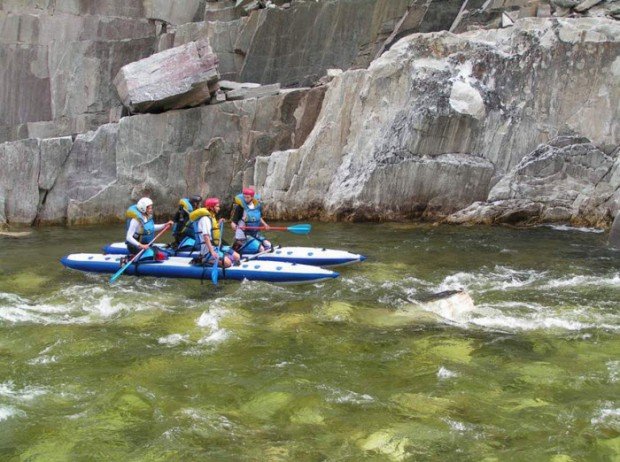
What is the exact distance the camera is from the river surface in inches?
217

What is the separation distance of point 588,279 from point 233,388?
6704 mm

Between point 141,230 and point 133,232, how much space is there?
0.47 ft

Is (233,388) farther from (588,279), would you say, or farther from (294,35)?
(294,35)

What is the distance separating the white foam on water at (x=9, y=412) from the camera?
5984 millimetres

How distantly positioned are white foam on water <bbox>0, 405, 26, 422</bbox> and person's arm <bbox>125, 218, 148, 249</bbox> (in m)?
5.42

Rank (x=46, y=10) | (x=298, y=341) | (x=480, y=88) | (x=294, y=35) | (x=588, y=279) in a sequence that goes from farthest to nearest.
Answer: (x=46, y=10) < (x=294, y=35) < (x=480, y=88) < (x=588, y=279) < (x=298, y=341)

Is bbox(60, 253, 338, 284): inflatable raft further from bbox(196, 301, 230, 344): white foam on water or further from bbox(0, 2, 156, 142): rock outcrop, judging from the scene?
bbox(0, 2, 156, 142): rock outcrop

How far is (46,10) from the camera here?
24.2 m

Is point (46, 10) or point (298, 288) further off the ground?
point (46, 10)

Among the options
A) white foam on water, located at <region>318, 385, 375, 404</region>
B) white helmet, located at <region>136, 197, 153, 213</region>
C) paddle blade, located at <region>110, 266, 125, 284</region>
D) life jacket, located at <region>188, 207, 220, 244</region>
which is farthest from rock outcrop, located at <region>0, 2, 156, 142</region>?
white foam on water, located at <region>318, 385, 375, 404</region>

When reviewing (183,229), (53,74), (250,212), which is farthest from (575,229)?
(53,74)

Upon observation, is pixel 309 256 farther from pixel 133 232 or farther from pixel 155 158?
pixel 155 158

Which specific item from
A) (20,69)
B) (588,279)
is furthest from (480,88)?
(20,69)

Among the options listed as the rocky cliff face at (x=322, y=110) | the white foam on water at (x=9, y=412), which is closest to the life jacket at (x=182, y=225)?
the rocky cliff face at (x=322, y=110)
